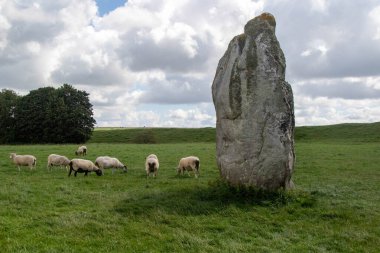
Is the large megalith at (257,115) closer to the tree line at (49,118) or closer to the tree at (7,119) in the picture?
the tree line at (49,118)

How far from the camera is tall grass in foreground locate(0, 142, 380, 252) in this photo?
11.5 m

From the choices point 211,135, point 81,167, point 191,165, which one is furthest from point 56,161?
point 211,135

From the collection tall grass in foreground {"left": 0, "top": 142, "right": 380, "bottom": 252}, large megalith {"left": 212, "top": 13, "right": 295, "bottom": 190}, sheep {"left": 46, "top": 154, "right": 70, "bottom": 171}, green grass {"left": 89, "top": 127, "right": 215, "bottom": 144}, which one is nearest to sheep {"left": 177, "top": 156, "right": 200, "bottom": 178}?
tall grass in foreground {"left": 0, "top": 142, "right": 380, "bottom": 252}

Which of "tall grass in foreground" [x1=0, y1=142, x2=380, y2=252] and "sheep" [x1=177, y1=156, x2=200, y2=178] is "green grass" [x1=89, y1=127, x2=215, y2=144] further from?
"tall grass in foreground" [x1=0, y1=142, x2=380, y2=252]

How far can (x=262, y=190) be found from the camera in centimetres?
1606

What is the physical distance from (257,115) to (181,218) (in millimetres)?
4982

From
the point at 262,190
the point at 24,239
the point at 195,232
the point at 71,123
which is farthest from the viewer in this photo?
the point at 71,123

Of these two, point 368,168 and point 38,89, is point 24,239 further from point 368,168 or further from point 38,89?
point 38,89

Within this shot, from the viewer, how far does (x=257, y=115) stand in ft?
53.6

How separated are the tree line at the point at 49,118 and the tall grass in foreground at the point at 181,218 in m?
50.5

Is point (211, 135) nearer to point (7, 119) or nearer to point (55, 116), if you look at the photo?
point (55, 116)

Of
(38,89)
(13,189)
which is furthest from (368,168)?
(38,89)

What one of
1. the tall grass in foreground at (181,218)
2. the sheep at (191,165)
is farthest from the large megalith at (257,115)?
the sheep at (191,165)

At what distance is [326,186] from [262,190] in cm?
593
